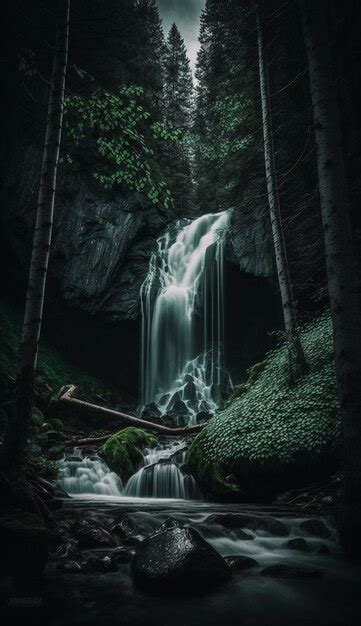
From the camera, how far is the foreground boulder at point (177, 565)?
9.95 ft

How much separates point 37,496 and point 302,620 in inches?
122

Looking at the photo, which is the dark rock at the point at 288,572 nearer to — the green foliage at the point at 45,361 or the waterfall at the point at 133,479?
the waterfall at the point at 133,479

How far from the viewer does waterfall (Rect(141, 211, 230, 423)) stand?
17.0 metres

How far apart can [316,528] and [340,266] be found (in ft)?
11.5

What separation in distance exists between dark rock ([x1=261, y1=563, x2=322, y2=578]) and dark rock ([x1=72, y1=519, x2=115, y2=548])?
181 cm

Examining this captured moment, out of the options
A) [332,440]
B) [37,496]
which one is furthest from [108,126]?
[332,440]

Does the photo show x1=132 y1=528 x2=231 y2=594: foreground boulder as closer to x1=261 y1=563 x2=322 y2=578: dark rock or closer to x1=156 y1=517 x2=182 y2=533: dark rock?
x1=156 y1=517 x2=182 y2=533: dark rock

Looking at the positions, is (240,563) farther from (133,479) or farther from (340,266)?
(133,479)

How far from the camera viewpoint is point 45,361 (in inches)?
664

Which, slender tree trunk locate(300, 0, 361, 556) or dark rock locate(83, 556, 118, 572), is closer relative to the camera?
dark rock locate(83, 556, 118, 572)

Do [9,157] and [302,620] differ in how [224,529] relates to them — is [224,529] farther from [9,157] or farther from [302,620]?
[9,157]

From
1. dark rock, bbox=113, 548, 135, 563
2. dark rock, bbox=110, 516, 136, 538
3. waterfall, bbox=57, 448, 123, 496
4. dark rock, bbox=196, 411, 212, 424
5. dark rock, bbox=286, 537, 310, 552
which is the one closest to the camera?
dark rock, bbox=113, 548, 135, 563

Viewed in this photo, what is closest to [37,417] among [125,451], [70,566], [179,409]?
[125,451]

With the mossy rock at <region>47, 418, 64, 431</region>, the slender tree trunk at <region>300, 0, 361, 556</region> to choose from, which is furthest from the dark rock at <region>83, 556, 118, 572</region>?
the mossy rock at <region>47, 418, 64, 431</region>
